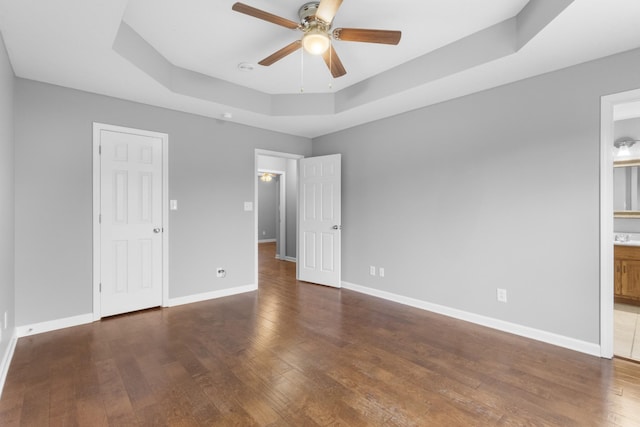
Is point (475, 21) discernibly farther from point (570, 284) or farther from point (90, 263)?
point (90, 263)

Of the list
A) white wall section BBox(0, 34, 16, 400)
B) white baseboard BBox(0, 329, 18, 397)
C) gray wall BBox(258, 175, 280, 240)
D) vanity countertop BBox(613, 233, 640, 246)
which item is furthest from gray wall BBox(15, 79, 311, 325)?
gray wall BBox(258, 175, 280, 240)

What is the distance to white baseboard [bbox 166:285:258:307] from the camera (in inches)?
157

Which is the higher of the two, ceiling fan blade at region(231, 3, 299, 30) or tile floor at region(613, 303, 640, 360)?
ceiling fan blade at region(231, 3, 299, 30)

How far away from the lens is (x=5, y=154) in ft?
8.02

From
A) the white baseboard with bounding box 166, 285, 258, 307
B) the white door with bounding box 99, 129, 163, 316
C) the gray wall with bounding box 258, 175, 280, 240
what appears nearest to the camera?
the white door with bounding box 99, 129, 163, 316

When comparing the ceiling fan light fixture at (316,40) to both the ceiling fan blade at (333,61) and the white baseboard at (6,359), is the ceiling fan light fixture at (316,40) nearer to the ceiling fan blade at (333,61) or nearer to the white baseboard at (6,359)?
the ceiling fan blade at (333,61)

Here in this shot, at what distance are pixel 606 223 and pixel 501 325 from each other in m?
1.32

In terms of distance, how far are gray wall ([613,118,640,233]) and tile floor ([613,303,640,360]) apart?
1.04 metres

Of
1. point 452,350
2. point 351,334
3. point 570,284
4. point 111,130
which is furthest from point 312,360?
point 111,130

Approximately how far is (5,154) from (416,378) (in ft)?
11.7

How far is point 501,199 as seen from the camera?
3176 mm

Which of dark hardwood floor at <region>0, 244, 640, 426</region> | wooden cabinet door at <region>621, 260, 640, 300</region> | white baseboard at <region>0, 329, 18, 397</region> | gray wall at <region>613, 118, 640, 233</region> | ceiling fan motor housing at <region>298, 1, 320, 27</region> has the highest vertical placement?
ceiling fan motor housing at <region>298, 1, 320, 27</region>

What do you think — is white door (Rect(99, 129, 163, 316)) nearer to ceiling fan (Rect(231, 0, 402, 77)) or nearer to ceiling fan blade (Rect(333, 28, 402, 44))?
ceiling fan (Rect(231, 0, 402, 77))

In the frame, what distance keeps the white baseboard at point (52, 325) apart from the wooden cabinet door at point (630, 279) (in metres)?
6.35
